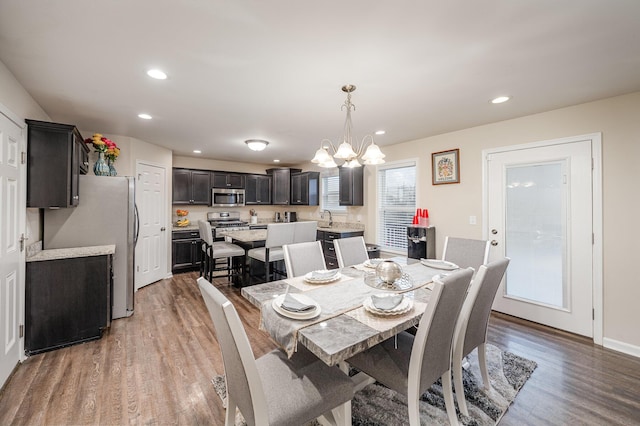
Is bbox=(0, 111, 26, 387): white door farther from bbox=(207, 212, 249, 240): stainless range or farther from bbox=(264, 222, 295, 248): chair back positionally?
bbox=(207, 212, 249, 240): stainless range

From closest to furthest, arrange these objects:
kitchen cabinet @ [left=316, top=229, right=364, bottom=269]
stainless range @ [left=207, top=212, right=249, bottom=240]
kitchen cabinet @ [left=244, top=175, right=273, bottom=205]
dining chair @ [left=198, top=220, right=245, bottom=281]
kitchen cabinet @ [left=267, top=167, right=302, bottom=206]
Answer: dining chair @ [left=198, top=220, right=245, bottom=281]
kitchen cabinet @ [left=316, top=229, right=364, bottom=269]
stainless range @ [left=207, top=212, right=249, bottom=240]
kitchen cabinet @ [left=244, top=175, right=273, bottom=205]
kitchen cabinet @ [left=267, top=167, right=302, bottom=206]

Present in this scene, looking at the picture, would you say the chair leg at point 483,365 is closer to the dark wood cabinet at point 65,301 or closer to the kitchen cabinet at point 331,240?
the kitchen cabinet at point 331,240

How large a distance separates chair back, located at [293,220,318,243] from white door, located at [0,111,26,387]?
116 inches

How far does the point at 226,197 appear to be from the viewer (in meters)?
6.12

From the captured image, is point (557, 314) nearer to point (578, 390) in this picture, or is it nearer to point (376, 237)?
point (578, 390)

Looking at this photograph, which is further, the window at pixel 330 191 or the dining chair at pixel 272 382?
the window at pixel 330 191

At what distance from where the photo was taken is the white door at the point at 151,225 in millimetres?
4352

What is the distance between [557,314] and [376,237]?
2.55m

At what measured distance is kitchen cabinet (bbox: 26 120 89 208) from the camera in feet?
8.00

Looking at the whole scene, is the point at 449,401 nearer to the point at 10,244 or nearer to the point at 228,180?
the point at 10,244

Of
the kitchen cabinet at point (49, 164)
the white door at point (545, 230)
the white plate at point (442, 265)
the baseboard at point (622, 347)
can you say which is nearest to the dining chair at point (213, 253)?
the kitchen cabinet at point (49, 164)

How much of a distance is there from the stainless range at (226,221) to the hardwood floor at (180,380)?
2968 mm

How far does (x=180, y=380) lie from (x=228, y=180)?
468cm

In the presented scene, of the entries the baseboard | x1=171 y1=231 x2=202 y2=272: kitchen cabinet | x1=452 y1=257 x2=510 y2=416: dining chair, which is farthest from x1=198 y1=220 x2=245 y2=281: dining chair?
the baseboard
